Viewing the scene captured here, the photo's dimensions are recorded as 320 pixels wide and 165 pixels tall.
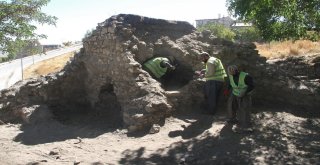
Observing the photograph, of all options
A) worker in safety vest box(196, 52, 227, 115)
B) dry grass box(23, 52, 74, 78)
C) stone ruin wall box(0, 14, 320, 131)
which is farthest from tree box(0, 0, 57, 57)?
dry grass box(23, 52, 74, 78)

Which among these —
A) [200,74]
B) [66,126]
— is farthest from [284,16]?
[66,126]

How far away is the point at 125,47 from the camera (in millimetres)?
10016

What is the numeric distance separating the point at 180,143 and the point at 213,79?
1905 mm

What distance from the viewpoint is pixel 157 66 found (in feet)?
33.4

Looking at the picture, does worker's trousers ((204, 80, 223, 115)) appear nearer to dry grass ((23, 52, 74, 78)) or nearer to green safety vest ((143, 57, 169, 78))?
green safety vest ((143, 57, 169, 78))

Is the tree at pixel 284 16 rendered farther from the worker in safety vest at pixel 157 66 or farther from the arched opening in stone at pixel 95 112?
the arched opening in stone at pixel 95 112

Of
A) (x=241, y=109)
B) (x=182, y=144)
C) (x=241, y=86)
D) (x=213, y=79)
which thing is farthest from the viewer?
(x=213, y=79)

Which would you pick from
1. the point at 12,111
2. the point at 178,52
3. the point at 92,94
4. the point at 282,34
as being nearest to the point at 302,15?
the point at 282,34

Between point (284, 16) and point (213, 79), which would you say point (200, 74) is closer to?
point (213, 79)

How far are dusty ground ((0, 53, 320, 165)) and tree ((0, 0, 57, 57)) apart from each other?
86.2 inches

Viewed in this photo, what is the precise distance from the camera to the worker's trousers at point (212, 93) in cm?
930

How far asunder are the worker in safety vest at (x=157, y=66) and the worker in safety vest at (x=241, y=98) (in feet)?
6.89

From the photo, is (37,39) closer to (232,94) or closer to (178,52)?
(178,52)

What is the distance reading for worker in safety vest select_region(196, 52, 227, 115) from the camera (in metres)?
9.23
